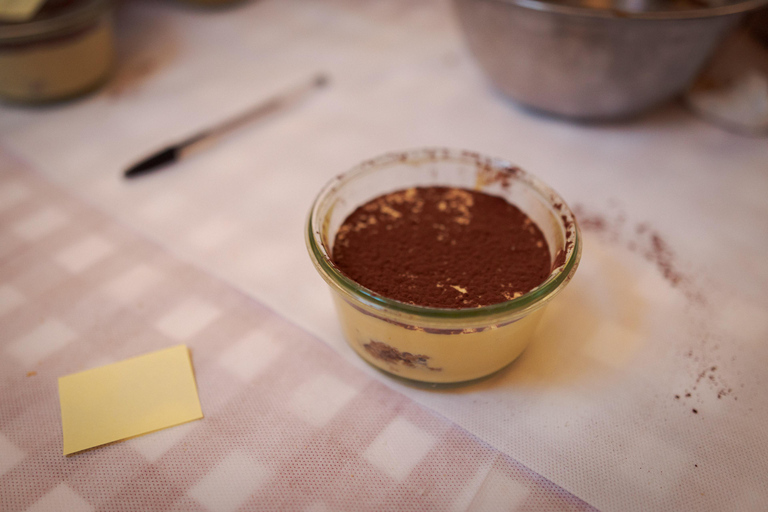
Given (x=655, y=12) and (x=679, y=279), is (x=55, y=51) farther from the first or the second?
(x=679, y=279)

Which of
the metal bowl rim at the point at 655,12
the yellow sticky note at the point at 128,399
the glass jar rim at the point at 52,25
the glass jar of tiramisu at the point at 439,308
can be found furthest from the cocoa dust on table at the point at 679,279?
the glass jar rim at the point at 52,25

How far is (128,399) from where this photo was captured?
60cm

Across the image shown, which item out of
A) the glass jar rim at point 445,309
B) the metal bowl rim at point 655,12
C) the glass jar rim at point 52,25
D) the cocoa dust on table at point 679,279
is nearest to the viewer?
the glass jar rim at point 445,309

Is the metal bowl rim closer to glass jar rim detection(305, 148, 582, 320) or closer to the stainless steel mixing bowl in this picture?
the stainless steel mixing bowl

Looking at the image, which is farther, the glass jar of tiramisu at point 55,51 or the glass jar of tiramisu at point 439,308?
the glass jar of tiramisu at point 55,51

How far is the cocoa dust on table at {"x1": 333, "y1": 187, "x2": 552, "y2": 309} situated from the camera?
585mm

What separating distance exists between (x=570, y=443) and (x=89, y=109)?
3.91 feet

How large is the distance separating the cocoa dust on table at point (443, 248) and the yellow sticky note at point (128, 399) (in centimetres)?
25

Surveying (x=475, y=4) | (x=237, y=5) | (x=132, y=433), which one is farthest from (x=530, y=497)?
(x=237, y=5)

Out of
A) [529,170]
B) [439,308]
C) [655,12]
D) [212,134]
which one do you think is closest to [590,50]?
[655,12]

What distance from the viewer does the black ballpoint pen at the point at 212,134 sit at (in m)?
0.96

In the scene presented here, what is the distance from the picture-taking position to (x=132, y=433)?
22.5 inches

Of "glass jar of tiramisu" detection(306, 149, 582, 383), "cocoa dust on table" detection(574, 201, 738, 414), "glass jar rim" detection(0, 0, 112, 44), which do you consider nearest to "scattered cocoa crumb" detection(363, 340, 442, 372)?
"glass jar of tiramisu" detection(306, 149, 582, 383)

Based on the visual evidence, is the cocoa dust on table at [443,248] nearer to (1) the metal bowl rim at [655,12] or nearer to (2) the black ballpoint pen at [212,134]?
(1) the metal bowl rim at [655,12]
